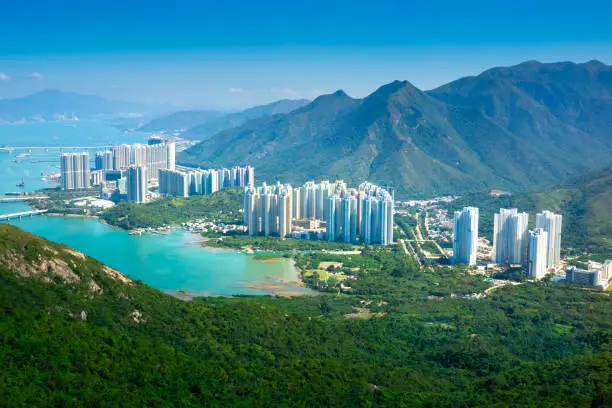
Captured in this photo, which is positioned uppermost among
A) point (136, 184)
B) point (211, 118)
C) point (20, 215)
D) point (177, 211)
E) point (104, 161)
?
point (211, 118)

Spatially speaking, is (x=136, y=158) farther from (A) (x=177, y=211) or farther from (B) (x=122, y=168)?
(A) (x=177, y=211)

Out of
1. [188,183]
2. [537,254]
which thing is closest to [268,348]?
[537,254]

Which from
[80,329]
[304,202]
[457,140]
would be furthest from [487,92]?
[80,329]

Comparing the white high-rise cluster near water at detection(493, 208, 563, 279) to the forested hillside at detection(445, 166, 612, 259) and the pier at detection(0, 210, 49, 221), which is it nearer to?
the forested hillside at detection(445, 166, 612, 259)

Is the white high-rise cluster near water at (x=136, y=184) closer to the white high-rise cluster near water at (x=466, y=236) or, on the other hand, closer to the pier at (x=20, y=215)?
the pier at (x=20, y=215)

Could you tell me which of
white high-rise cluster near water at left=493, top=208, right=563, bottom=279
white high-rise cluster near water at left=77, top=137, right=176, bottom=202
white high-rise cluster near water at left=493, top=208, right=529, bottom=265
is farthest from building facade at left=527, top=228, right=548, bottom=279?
white high-rise cluster near water at left=77, top=137, right=176, bottom=202

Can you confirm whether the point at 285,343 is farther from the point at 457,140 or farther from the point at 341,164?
the point at 457,140

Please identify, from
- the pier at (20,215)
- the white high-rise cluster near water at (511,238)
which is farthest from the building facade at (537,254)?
the pier at (20,215)
